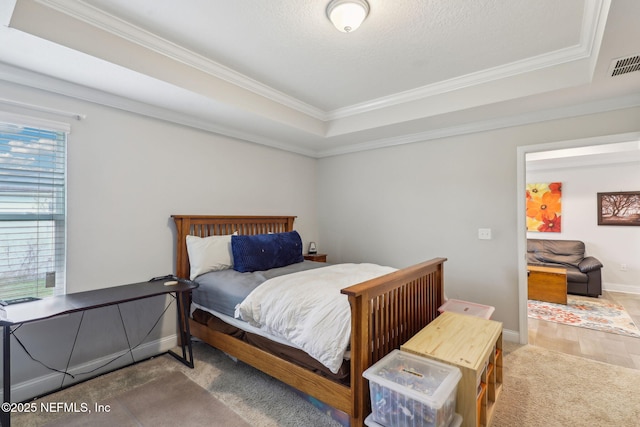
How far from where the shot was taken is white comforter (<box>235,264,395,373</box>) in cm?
176

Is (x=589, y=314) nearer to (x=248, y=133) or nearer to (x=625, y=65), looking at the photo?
(x=625, y=65)

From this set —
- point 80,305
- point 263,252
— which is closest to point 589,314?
point 263,252

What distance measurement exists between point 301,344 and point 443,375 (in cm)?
82

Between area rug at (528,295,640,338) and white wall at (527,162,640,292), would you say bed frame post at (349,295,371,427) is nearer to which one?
area rug at (528,295,640,338)

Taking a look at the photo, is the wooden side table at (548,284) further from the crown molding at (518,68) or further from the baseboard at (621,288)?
the crown molding at (518,68)

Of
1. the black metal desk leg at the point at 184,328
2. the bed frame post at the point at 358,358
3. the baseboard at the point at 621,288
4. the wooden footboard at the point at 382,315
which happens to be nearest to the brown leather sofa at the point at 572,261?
the baseboard at the point at 621,288

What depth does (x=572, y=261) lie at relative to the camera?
5.13m

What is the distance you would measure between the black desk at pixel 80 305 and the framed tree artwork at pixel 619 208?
257 inches

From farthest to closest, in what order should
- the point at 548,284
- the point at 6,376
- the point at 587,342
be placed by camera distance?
1. the point at 548,284
2. the point at 587,342
3. the point at 6,376

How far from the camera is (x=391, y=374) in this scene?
5.32 ft

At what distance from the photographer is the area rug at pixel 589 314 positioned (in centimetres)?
351

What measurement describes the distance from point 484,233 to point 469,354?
1.93 metres

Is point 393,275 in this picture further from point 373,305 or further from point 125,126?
point 125,126

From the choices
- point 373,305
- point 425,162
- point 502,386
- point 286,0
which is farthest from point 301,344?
point 425,162
